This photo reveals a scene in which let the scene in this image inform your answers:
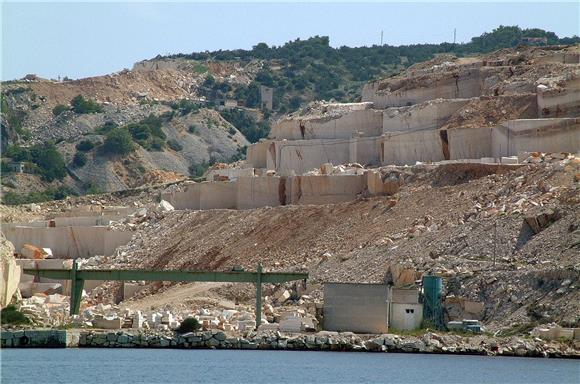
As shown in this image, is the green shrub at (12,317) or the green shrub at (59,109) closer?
the green shrub at (12,317)

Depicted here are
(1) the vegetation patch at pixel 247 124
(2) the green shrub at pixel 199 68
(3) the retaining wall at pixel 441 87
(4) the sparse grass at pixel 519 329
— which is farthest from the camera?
(2) the green shrub at pixel 199 68

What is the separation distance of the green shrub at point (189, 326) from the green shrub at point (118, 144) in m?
67.9

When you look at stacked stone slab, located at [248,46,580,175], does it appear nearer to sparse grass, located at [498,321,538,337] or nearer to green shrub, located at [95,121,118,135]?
sparse grass, located at [498,321,538,337]

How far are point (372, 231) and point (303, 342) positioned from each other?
13.5 meters

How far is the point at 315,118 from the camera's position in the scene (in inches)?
3659

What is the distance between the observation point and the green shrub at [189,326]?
67.4 meters

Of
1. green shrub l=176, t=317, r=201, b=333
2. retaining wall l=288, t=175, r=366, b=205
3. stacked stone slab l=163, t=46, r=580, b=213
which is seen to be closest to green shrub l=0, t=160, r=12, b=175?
stacked stone slab l=163, t=46, r=580, b=213

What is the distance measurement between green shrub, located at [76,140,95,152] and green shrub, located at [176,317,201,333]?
2763 inches

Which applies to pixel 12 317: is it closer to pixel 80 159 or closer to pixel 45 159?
pixel 45 159

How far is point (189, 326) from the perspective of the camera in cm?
6750

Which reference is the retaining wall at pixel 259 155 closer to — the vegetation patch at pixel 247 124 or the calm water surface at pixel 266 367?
the calm water surface at pixel 266 367

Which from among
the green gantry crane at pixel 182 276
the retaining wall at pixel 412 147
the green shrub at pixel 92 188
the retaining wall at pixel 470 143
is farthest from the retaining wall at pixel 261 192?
the green shrub at pixel 92 188

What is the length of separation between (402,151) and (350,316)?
2030 centimetres

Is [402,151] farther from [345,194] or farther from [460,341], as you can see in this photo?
[460,341]
